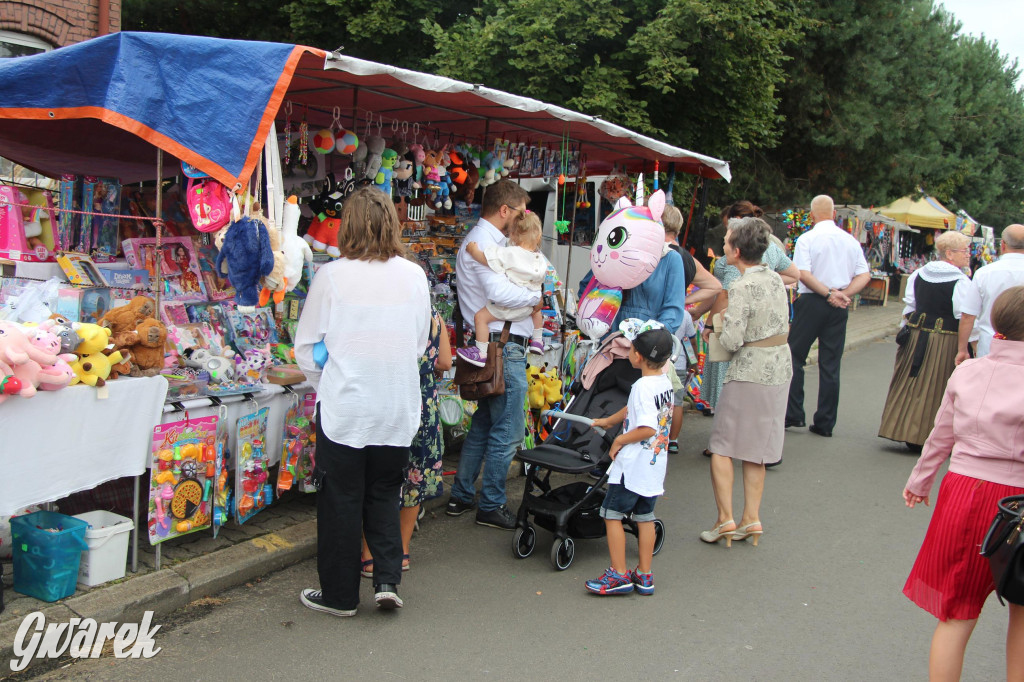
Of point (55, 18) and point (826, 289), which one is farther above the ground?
point (55, 18)

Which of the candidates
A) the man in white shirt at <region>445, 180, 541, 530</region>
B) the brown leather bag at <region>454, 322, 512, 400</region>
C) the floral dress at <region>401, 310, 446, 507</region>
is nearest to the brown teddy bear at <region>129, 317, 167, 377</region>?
the floral dress at <region>401, 310, 446, 507</region>

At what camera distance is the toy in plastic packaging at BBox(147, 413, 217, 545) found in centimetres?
372

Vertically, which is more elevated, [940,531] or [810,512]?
[940,531]

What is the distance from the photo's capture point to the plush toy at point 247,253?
142 inches

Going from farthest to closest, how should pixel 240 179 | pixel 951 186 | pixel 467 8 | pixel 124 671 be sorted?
pixel 951 186 < pixel 467 8 < pixel 240 179 < pixel 124 671

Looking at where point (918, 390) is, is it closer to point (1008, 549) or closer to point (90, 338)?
point (1008, 549)

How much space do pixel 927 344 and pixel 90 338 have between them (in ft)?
21.3

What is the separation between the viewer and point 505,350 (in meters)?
4.84

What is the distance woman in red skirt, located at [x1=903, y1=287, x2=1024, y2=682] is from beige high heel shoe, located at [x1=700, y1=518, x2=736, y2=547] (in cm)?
189

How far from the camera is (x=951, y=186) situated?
24.1 meters

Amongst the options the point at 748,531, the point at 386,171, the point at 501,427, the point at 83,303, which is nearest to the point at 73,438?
the point at 83,303

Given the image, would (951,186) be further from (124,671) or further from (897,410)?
(124,671)

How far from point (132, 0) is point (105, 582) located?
13198 mm

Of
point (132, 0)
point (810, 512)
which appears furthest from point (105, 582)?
point (132, 0)
